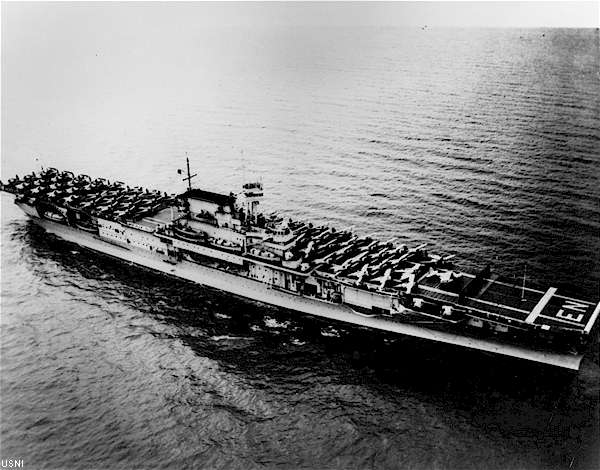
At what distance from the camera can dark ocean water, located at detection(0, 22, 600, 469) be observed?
22.1 m

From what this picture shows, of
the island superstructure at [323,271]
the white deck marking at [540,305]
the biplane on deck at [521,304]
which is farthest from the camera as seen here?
the island superstructure at [323,271]

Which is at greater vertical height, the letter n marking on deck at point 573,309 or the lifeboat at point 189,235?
the lifeboat at point 189,235

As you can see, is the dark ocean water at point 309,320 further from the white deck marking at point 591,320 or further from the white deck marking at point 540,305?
the white deck marking at point 540,305

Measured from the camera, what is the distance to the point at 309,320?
31688 mm

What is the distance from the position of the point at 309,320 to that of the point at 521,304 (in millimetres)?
12107

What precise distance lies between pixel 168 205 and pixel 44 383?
20.3m

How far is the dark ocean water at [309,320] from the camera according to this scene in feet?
72.5

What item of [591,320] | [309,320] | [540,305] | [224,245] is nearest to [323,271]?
[309,320]

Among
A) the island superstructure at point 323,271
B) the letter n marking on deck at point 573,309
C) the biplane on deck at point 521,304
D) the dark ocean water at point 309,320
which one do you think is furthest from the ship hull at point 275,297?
the letter n marking on deck at point 573,309

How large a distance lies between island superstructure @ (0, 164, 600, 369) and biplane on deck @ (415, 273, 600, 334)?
0.06 meters

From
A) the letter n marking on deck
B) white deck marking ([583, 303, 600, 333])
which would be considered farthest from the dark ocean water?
the letter n marking on deck

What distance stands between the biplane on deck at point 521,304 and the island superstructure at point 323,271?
65mm

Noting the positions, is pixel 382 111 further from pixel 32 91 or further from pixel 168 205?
pixel 32 91

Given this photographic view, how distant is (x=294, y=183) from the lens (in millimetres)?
50000
